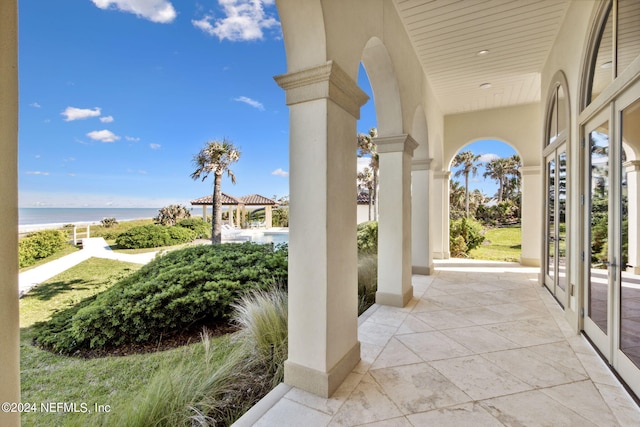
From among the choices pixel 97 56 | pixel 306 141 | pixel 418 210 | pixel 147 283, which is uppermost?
pixel 97 56

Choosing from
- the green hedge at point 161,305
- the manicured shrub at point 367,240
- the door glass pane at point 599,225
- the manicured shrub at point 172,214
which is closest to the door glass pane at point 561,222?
the door glass pane at point 599,225

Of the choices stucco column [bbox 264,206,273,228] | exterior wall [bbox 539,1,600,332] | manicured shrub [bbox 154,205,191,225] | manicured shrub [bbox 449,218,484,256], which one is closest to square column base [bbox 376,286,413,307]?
exterior wall [bbox 539,1,600,332]

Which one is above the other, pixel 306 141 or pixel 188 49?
pixel 188 49

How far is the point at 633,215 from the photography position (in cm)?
238

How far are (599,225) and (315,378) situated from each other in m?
3.12

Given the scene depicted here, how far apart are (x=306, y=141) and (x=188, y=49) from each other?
20.7 m

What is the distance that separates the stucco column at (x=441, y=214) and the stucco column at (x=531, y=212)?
5.95 ft

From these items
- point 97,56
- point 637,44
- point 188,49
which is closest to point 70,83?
point 97,56

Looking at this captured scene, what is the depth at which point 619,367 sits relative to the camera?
8.25ft

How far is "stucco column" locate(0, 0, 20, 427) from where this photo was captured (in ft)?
2.99

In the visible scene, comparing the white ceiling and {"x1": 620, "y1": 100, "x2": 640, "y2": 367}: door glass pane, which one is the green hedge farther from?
the white ceiling

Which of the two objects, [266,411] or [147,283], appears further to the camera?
[147,283]

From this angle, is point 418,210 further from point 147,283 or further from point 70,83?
point 70,83

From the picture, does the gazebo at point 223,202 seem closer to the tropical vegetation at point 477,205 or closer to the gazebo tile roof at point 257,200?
the gazebo tile roof at point 257,200
